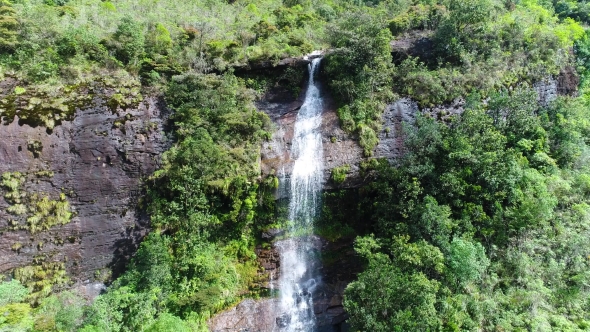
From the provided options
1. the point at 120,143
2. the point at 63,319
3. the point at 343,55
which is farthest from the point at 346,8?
the point at 63,319

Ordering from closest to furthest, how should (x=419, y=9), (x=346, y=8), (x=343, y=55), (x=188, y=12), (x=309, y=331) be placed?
(x=309, y=331), (x=343, y=55), (x=419, y=9), (x=188, y=12), (x=346, y=8)

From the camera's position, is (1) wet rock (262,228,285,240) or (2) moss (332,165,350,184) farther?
(2) moss (332,165,350,184)

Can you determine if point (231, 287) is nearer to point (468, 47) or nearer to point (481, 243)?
point (481, 243)

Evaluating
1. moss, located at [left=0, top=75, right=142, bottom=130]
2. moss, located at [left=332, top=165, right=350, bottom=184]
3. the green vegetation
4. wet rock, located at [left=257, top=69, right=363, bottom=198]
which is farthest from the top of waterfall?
moss, located at [left=0, top=75, right=142, bottom=130]

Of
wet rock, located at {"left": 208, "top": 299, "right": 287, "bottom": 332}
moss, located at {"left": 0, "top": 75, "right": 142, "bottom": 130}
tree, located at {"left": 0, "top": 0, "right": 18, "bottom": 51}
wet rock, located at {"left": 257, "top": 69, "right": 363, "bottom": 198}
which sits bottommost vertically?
wet rock, located at {"left": 208, "top": 299, "right": 287, "bottom": 332}

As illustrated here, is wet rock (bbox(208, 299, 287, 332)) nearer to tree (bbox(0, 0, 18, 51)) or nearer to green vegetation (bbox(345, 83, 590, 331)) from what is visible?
green vegetation (bbox(345, 83, 590, 331))

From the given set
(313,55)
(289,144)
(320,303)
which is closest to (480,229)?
(320,303)

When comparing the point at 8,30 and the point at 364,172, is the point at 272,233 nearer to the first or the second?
the point at 364,172
